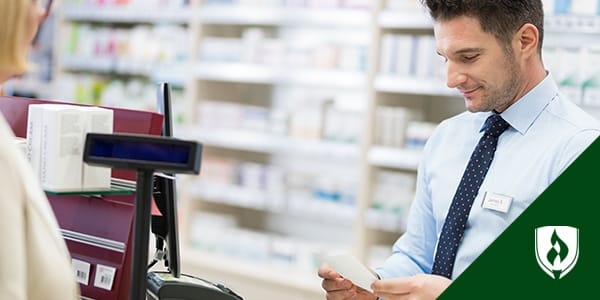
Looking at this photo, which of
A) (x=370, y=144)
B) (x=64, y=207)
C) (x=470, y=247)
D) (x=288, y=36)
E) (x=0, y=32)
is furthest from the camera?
(x=288, y=36)

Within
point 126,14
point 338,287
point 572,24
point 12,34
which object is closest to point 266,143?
point 126,14

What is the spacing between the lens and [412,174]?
5402 millimetres

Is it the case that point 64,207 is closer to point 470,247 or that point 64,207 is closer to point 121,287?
point 121,287

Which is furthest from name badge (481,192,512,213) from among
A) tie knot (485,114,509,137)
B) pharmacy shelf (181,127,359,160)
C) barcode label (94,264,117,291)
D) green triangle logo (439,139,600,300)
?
pharmacy shelf (181,127,359,160)

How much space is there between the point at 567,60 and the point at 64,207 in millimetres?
3108

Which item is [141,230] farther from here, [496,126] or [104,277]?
[496,126]

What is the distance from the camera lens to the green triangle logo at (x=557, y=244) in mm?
1756

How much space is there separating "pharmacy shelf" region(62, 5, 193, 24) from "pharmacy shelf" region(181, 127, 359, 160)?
824 mm

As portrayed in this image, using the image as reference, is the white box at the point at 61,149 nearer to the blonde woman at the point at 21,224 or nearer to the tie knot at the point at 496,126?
the blonde woman at the point at 21,224

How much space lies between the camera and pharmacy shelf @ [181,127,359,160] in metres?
5.38

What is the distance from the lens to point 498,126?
246 centimetres

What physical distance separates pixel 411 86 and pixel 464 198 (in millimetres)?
2682

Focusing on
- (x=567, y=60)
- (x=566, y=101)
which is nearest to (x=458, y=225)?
(x=566, y=101)

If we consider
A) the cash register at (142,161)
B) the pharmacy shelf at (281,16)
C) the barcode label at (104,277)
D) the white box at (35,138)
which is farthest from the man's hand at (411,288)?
the pharmacy shelf at (281,16)
